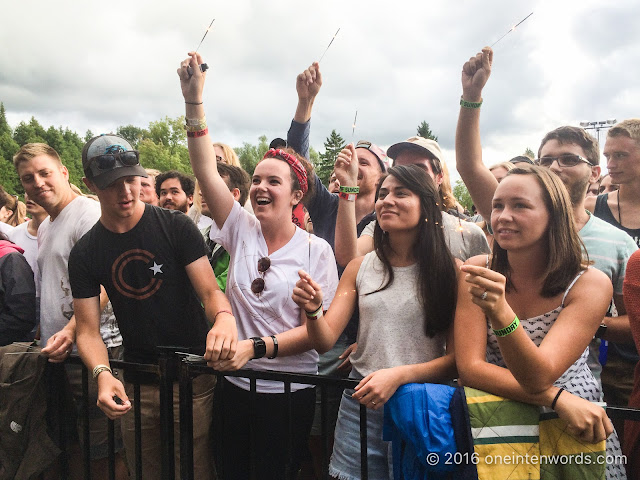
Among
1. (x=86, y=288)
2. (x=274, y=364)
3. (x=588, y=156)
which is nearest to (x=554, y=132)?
(x=588, y=156)

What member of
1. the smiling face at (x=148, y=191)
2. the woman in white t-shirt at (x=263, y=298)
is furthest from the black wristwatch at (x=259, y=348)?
the smiling face at (x=148, y=191)

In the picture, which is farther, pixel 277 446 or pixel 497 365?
pixel 277 446

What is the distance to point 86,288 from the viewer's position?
273 cm

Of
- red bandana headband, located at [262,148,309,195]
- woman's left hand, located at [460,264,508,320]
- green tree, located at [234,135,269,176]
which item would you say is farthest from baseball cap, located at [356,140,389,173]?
green tree, located at [234,135,269,176]

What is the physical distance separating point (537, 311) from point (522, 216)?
400 mm

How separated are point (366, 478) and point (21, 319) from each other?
2585 millimetres

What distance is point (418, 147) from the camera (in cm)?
336

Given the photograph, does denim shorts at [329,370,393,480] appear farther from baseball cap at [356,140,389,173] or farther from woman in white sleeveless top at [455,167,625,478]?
baseball cap at [356,140,389,173]

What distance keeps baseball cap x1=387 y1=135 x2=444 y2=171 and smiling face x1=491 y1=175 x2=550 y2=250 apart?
1.28 meters

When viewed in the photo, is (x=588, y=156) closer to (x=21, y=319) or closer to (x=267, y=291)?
(x=267, y=291)

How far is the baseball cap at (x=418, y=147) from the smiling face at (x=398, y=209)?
919mm

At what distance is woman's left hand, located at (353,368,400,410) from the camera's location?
6.68 ft

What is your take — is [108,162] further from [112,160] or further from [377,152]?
[377,152]

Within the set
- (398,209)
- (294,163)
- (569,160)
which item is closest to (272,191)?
(294,163)
